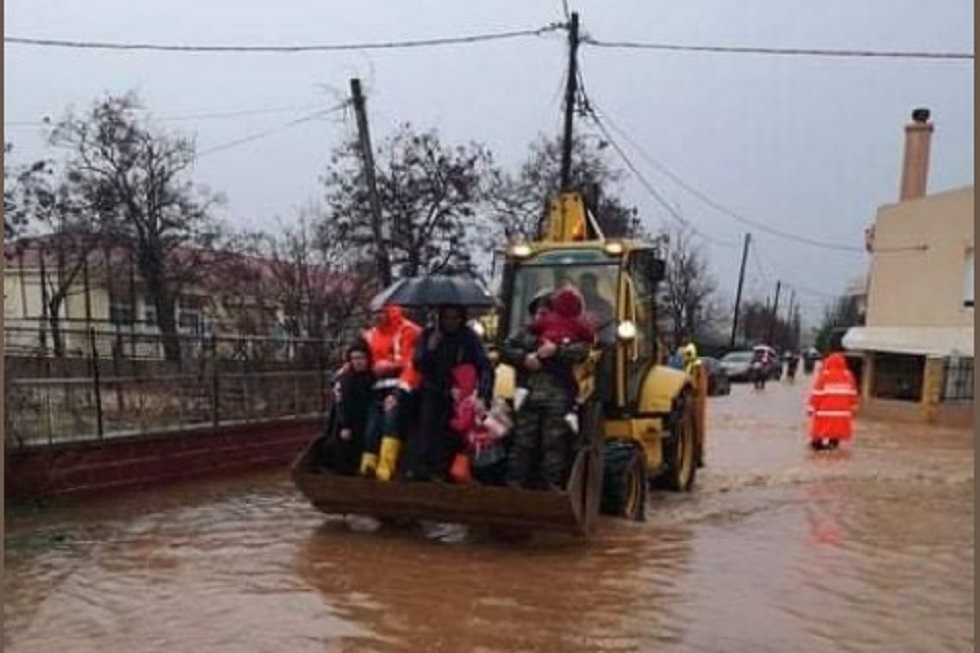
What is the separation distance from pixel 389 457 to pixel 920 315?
2244cm

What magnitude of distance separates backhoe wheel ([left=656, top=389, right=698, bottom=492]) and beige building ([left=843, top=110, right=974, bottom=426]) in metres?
14.0

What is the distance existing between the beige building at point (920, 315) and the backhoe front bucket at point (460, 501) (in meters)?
19.1

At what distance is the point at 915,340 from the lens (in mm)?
27203

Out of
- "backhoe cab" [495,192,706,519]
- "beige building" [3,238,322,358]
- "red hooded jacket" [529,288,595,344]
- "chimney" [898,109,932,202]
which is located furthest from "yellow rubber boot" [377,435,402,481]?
"chimney" [898,109,932,202]

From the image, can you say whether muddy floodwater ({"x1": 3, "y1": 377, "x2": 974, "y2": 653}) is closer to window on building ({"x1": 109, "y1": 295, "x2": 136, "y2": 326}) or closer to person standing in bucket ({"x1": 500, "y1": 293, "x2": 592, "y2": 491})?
person standing in bucket ({"x1": 500, "y1": 293, "x2": 592, "y2": 491})

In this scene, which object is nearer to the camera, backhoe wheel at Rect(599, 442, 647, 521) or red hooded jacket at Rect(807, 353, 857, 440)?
backhoe wheel at Rect(599, 442, 647, 521)

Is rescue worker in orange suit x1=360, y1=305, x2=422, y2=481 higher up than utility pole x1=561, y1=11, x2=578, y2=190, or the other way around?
utility pole x1=561, y1=11, x2=578, y2=190

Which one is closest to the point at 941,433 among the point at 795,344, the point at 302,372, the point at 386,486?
the point at 302,372

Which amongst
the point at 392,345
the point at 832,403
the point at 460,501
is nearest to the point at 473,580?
the point at 460,501

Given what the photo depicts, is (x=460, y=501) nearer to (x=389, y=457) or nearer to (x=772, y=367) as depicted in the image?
(x=389, y=457)

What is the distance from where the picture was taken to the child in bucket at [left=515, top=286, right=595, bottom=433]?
8.52 meters

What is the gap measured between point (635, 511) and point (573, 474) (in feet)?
7.07

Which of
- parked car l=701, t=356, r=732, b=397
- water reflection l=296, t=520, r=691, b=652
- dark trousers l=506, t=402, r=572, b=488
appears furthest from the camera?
parked car l=701, t=356, r=732, b=397

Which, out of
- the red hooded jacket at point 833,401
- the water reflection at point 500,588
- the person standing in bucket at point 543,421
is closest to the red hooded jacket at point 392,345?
the person standing in bucket at point 543,421
